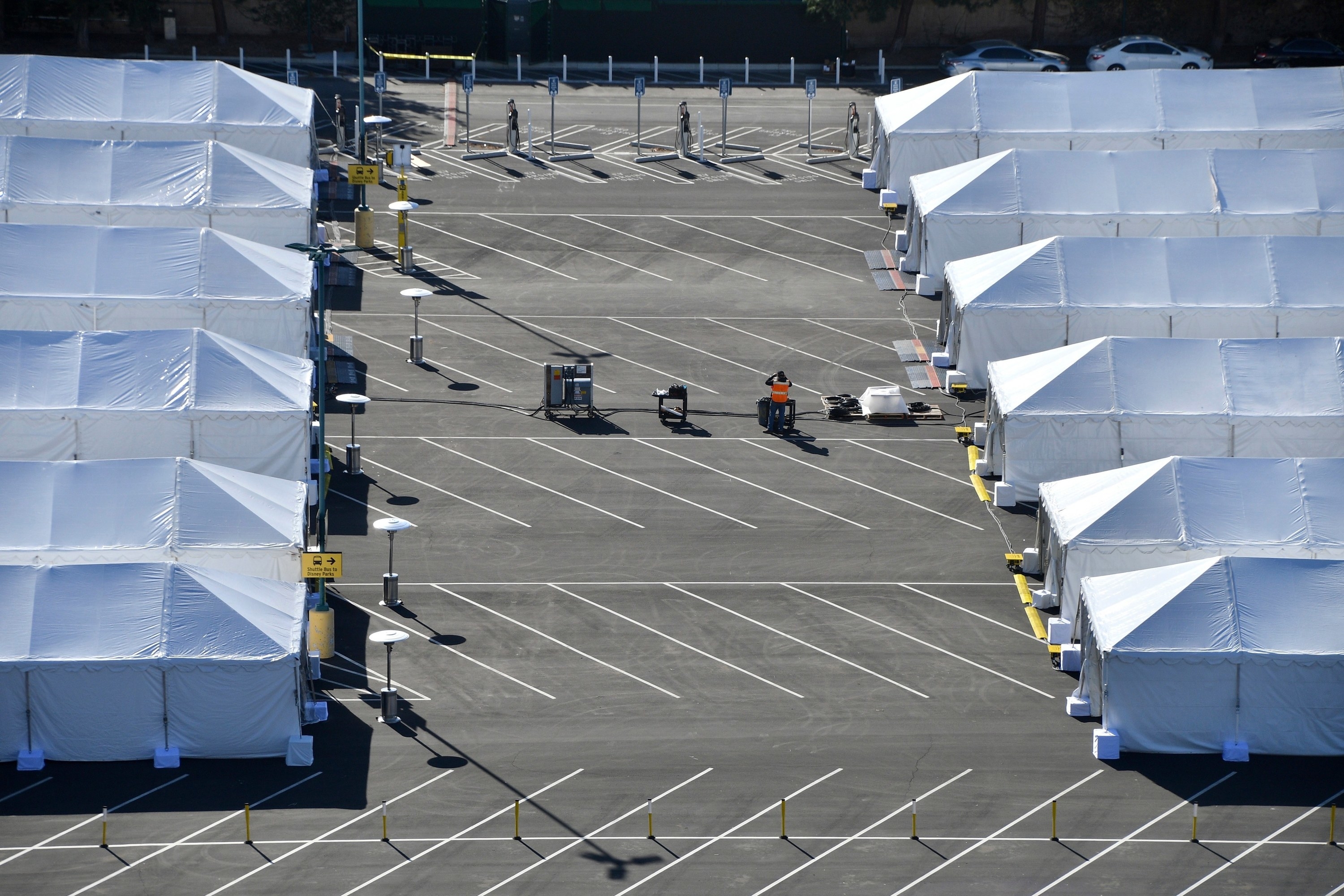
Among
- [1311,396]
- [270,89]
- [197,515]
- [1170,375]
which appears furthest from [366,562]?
[270,89]

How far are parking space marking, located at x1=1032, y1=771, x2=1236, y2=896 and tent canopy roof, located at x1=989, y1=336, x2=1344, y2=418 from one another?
12448 mm

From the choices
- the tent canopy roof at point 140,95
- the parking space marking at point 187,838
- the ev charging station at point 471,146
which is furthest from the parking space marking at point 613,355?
the parking space marking at point 187,838

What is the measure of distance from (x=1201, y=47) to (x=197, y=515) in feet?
191

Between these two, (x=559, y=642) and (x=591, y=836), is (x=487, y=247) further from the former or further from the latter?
(x=591, y=836)

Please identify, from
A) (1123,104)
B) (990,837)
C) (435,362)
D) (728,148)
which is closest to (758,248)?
(728,148)

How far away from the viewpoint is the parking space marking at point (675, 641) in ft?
124

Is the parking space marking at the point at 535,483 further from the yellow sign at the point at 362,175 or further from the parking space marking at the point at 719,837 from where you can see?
the yellow sign at the point at 362,175

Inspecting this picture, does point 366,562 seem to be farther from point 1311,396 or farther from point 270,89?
point 270,89

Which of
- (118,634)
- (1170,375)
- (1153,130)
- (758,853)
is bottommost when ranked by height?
(758,853)

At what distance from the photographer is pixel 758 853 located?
32.3 meters

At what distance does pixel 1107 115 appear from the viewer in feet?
211

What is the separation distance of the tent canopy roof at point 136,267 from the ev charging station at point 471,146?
61.1 feet

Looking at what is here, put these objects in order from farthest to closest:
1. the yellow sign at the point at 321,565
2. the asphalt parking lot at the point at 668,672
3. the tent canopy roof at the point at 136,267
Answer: the tent canopy roof at the point at 136,267 → the yellow sign at the point at 321,565 → the asphalt parking lot at the point at 668,672

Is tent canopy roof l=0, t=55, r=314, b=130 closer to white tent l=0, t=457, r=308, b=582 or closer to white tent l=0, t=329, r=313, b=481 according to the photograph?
white tent l=0, t=329, r=313, b=481
